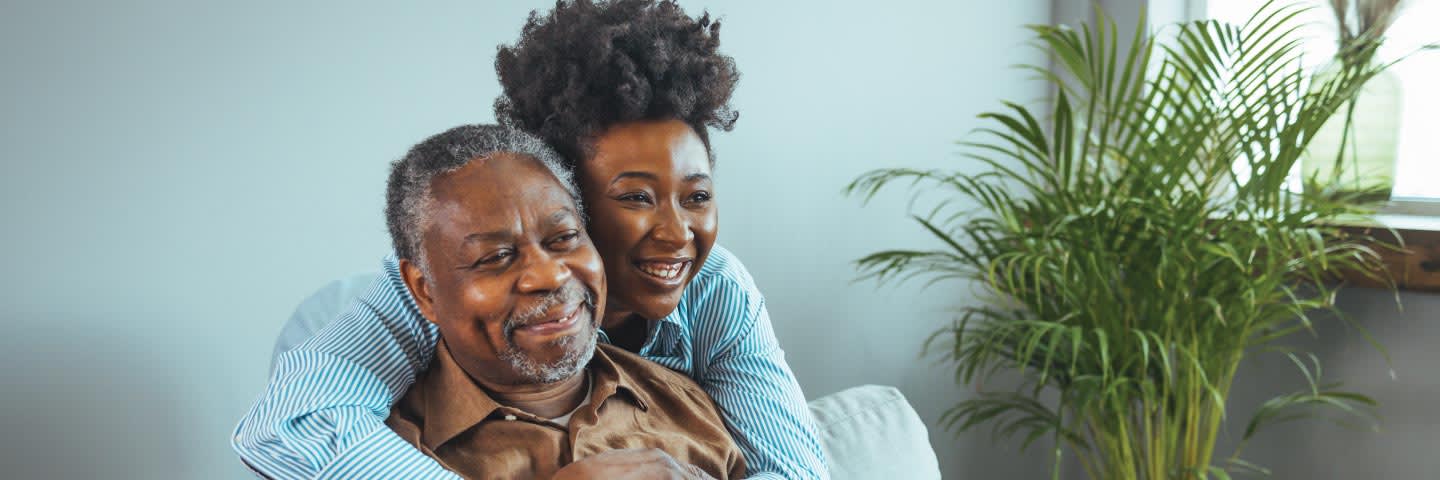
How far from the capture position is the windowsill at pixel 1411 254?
2402mm

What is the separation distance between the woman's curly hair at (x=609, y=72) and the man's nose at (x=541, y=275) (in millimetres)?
174

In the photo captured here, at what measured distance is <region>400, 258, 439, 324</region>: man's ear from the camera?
1.03 meters

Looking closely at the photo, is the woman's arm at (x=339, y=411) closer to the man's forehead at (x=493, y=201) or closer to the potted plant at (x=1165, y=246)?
the man's forehead at (x=493, y=201)

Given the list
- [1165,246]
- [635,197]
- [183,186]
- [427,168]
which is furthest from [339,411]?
[1165,246]

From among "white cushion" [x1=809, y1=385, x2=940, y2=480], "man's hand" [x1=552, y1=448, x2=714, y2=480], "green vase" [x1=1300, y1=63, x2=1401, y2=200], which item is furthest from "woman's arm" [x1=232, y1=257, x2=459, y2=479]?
"green vase" [x1=1300, y1=63, x2=1401, y2=200]

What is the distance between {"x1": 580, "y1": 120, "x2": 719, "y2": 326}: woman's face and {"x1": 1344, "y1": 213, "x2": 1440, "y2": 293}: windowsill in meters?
1.75

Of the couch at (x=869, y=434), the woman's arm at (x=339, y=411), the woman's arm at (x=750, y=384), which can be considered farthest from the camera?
the couch at (x=869, y=434)

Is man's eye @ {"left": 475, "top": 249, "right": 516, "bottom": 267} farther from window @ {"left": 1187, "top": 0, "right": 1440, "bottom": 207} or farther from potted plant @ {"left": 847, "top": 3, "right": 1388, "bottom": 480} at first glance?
window @ {"left": 1187, "top": 0, "right": 1440, "bottom": 207}

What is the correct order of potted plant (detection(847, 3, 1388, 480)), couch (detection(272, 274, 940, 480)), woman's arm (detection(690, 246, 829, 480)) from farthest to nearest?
potted plant (detection(847, 3, 1388, 480)) → couch (detection(272, 274, 940, 480)) → woman's arm (detection(690, 246, 829, 480))

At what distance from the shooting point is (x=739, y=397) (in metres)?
1.24

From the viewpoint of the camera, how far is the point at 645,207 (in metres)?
1.13

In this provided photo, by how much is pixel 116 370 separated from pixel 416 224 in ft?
2.24

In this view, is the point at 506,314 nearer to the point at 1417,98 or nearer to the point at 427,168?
the point at 427,168

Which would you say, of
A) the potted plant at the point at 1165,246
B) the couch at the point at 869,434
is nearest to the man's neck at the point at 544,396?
the couch at the point at 869,434
